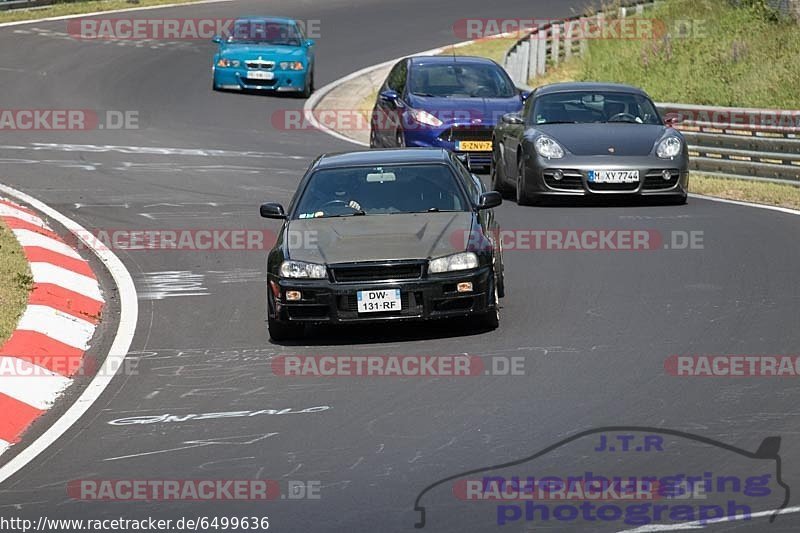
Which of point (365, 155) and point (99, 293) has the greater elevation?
point (365, 155)

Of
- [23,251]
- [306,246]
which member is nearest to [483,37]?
[23,251]

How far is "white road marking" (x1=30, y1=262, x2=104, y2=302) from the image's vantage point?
46.5ft

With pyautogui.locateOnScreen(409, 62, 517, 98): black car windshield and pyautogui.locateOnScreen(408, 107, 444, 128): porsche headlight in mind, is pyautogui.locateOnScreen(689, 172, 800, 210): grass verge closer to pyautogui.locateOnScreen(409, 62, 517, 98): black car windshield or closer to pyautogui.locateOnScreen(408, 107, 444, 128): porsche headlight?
pyautogui.locateOnScreen(409, 62, 517, 98): black car windshield

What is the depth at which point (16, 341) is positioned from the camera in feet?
39.4

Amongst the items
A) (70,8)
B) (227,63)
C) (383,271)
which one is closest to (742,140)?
(383,271)

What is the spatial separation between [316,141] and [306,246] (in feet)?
50.6

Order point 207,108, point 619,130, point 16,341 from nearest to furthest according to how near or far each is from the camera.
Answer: point 16,341 → point 619,130 → point 207,108

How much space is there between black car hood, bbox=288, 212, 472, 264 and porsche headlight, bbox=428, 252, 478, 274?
0.16 feet

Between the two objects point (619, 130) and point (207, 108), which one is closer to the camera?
point (619, 130)

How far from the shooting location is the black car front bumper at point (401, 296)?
11.6m

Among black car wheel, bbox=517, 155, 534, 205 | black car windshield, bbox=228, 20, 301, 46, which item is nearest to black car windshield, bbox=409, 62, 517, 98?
black car wheel, bbox=517, 155, 534, 205

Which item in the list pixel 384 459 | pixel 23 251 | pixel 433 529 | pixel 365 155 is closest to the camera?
pixel 433 529

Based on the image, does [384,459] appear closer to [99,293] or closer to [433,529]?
[433,529]

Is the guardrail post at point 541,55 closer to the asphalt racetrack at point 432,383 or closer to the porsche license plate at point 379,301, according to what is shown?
the asphalt racetrack at point 432,383
